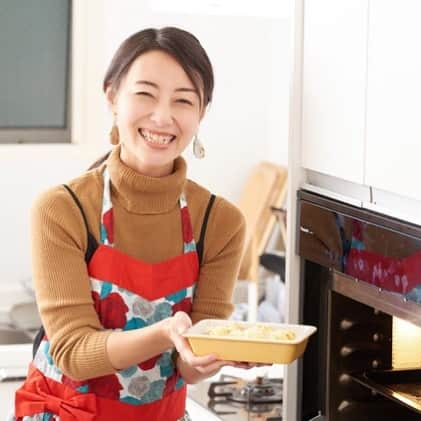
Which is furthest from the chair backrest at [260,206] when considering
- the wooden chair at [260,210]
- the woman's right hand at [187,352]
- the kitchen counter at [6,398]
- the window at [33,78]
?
the woman's right hand at [187,352]

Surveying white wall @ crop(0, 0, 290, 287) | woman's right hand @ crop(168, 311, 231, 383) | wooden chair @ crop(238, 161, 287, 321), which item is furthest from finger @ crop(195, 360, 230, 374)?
white wall @ crop(0, 0, 290, 287)

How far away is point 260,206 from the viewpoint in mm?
3789

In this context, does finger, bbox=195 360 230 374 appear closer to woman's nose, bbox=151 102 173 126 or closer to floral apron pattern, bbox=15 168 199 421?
floral apron pattern, bbox=15 168 199 421

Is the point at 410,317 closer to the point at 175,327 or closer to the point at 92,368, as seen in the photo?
the point at 175,327

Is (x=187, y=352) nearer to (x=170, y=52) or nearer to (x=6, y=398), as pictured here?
(x=170, y=52)

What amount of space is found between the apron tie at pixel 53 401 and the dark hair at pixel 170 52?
1.34ft

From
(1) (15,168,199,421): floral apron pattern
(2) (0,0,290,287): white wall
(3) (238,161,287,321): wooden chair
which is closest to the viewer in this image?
(1) (15,168,199,421): floral apron pattern

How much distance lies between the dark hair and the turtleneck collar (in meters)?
0.11

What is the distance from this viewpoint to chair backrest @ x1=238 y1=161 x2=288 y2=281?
3.63 meters

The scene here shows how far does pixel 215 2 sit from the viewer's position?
2.31 metres

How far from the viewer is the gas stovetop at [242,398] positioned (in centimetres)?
171

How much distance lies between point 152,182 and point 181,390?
30 cm

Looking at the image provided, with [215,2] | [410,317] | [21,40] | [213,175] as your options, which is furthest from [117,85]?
[213,175]

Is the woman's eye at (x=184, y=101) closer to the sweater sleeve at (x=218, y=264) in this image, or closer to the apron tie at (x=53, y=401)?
the sweater sleeve at (x=218, y=264)
